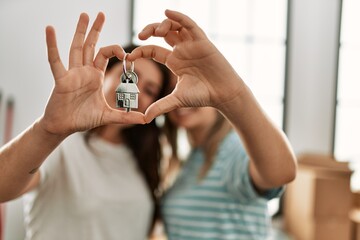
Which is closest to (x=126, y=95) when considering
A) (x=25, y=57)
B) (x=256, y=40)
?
(x=25, y=57)

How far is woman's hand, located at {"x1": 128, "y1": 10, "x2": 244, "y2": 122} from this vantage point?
1.96 feet

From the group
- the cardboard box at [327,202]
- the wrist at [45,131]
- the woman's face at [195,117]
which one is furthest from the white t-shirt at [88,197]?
the cardboard box at [327,202]

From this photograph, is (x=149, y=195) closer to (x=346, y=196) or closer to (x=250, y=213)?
(x=250, y=213)

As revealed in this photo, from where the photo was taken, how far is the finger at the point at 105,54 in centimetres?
62

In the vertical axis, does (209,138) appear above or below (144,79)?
below

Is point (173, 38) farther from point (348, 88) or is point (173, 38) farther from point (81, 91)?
point (348, 88)

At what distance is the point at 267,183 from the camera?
0.79m

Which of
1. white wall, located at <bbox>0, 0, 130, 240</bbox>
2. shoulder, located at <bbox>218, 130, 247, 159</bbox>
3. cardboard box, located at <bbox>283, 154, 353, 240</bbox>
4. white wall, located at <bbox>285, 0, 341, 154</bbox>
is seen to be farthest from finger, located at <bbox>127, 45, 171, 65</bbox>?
white wall, located at <bbox>285, 0, 341, 154</bbox>

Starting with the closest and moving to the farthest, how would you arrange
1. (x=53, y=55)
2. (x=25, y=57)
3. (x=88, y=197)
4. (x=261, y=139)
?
1. (x=53, y=55)
2. (x=261, y=139)
3. (x=88, y=197)
4. (x=25, y=57)

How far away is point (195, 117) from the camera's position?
1195 mm

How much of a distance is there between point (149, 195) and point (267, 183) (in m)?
0.48

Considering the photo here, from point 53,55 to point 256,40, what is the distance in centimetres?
140

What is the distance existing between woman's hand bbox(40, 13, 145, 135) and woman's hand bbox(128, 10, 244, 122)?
0.18ft

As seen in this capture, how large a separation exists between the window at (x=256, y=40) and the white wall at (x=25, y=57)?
1.85 feet
